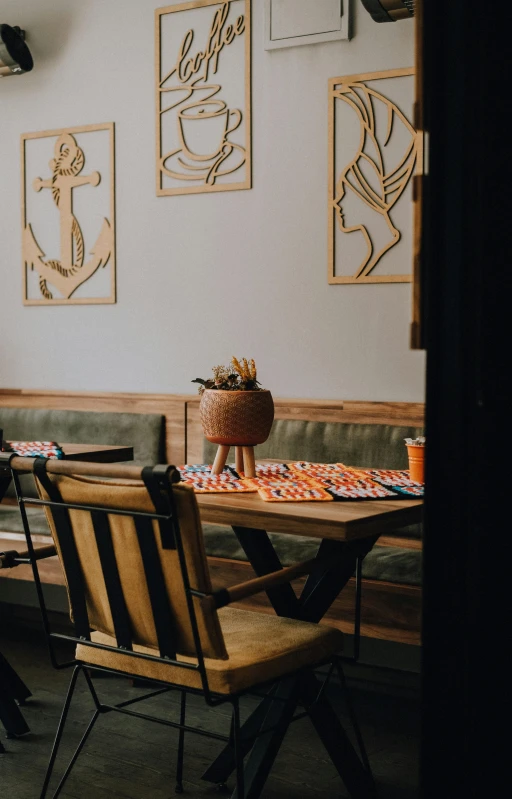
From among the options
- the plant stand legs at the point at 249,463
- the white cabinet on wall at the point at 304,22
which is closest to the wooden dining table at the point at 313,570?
the plant stand legs at the point at 249,463

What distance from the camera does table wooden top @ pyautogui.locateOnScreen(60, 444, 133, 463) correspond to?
10.00ft

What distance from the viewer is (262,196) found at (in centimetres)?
405

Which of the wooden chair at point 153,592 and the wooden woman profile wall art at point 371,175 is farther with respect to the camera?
the wooden woman profile wall art at point 371,175

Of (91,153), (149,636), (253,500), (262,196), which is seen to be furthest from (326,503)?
(91,153)

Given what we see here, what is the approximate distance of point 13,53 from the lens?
447 cm

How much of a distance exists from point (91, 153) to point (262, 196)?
1.00 m

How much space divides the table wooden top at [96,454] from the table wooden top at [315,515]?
0.97m

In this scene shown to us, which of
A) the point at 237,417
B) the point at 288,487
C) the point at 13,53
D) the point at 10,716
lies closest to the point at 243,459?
the point at 237,417

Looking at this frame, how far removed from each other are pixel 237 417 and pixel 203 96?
2.23 meters

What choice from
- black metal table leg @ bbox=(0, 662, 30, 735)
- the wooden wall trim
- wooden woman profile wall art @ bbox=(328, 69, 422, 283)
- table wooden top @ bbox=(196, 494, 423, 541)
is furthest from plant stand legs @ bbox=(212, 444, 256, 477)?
wooden woman profile wall art @ bbox=(328, 69, 422, 283)

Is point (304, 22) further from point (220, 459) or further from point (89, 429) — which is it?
point (220, 459)

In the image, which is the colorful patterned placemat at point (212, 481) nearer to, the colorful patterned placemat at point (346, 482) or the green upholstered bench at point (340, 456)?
the colorful patterned placemat at point (346, 482)

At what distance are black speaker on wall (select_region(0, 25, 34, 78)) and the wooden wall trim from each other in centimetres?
160

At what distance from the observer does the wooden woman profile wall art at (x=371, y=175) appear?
12.2ft
